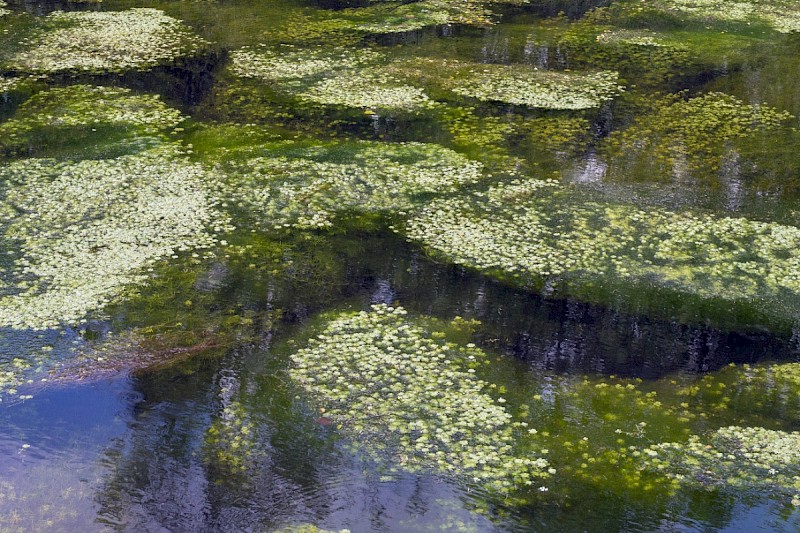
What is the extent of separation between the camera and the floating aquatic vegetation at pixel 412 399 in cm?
452

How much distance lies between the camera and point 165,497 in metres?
4.34

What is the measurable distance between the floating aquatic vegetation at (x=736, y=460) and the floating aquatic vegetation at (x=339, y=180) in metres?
3.14

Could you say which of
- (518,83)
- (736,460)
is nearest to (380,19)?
(518,83)

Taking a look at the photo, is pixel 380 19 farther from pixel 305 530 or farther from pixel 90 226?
pixel 305 530

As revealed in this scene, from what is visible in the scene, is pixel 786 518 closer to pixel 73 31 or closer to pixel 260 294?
pixel 260 294

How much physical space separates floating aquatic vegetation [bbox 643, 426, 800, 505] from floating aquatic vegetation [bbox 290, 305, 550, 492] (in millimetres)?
662

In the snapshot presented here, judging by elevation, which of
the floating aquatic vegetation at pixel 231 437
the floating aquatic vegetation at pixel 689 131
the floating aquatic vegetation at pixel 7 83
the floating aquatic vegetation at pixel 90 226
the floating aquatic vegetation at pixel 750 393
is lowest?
the floating aquatic vegetation at pixel 231 437

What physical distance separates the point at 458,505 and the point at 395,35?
312 inches

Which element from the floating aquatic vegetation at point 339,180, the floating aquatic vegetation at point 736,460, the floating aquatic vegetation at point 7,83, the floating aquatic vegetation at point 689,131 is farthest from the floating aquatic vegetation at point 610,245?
the floating aquatic vegetation at point 7,83

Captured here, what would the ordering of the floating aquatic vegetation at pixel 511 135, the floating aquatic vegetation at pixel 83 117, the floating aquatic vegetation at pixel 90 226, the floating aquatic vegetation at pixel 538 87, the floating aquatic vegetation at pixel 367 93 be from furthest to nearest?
the floating aquatic vegetation at pixel 538 87
the floating aquatic vegetation at pixel 367 93
the floating aquatic vegetation at pixel 83 117
the floating aquatic vegetation at pixel 511 135
the floating aquatic vegetation at pixel 90 226

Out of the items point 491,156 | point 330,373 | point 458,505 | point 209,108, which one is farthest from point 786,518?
point 209,108

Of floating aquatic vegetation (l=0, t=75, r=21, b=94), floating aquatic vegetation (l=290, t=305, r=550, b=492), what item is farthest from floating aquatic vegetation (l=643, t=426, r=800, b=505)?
floating aquatic vegetation (l=0, t=75, r=21, b=94)

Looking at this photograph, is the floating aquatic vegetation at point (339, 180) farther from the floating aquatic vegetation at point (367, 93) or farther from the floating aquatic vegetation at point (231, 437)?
the floating aquatic vegetation at point (231, 437)

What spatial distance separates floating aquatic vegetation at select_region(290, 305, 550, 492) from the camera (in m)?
4.52
